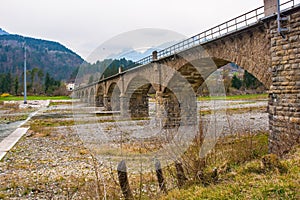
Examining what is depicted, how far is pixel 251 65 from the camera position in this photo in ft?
46.9

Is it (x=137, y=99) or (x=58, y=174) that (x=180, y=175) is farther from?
(x=137, y=99)

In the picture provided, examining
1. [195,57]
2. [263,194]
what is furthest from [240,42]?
[263,194]

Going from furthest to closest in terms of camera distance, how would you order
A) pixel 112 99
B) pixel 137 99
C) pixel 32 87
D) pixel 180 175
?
1. pixel 32 87
2. pixel 112 99
3. pixel 137 99
4. pixel 180 175

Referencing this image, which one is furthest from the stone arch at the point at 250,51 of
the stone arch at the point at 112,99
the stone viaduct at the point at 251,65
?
the stone arch at the point at 112,99

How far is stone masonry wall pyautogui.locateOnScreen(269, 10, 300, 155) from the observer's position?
33.9 ft

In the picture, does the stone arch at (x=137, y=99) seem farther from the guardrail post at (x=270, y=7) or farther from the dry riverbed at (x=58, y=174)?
the guardrail post at (x=270, y=7)

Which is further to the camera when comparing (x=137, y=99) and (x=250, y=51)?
(x=137, y=99)

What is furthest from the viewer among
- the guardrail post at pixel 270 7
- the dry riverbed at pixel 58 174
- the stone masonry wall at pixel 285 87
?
the guardrail post at pixel 270 7

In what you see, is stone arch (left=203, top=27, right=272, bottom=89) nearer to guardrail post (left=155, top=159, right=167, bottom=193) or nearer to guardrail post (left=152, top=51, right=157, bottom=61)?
guardrail post (left=155, top=159, right=167, bottom=193)

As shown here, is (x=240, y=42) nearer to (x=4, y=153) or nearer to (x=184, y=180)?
(x=184, y=180)

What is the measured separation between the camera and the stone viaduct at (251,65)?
34.5ft

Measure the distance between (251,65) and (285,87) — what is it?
3.70 m

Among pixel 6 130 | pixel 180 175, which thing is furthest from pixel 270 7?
pixel 6 130

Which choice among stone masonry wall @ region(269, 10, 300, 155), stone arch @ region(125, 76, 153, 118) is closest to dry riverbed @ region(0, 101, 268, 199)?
stone masonry wall @ region(269, 10, 300, 155)
